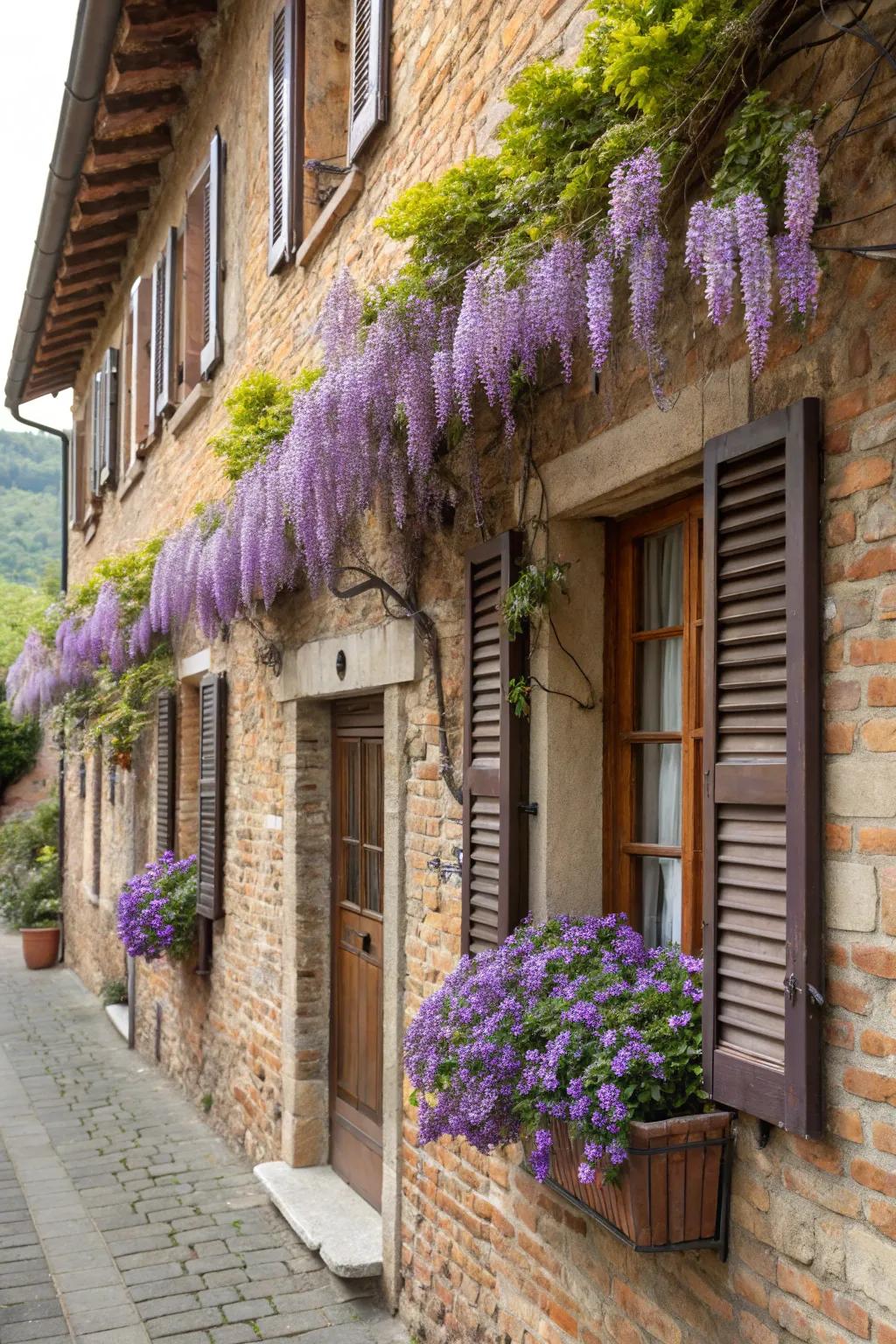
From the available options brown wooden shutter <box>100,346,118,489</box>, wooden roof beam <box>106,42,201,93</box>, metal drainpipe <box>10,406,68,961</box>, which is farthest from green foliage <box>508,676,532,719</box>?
metal drainpipe <box>10,406,68,961</box>

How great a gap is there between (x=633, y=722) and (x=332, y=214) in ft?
10.1

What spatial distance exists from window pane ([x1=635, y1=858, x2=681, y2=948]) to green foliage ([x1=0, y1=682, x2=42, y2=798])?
64.3 ft

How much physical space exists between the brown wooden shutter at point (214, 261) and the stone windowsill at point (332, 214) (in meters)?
1.74

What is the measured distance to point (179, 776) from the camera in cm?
826

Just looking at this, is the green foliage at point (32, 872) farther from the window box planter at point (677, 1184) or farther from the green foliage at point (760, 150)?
the green foliage at point (760, 150)

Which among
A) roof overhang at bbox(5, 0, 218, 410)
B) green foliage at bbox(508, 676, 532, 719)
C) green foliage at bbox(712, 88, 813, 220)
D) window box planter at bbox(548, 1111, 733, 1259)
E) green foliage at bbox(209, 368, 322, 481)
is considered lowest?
window box planter at bbox(548, 1111, 733, 1259)

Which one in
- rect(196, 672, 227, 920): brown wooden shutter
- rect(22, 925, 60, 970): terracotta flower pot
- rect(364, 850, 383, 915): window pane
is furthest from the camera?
rect(22, 925, 60, 970): terracotta flower pot

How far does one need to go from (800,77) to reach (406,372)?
4.35 feet

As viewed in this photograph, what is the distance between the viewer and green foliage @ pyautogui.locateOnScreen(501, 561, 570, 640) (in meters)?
3.32

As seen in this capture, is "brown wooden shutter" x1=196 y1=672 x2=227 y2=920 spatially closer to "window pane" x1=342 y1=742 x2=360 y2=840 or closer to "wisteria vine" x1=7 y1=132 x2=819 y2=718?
"wisteria vine" x1=7 y1=132 x2=819 y2=718

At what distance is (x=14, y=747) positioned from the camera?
21.7 metres

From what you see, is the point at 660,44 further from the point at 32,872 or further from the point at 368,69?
the point at 32,872

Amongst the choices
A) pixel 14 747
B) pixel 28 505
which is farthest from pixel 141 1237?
pixel 28 505

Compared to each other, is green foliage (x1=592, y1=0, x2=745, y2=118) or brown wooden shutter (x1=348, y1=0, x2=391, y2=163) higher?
brown wooden shutter (x1=348, y1=0, x2=391, y2=163)
